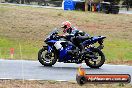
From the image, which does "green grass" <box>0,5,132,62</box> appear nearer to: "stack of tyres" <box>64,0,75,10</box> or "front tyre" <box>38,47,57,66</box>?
"front tyre" <box>38,47,57,66</box>

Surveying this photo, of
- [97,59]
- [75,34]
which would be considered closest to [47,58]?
[75,34]

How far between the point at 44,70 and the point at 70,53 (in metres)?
1.68

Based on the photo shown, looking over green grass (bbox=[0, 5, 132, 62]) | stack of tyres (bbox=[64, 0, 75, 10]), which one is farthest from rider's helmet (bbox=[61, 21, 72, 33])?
stack of tyres (bbox=[64, 0, 75, 10])

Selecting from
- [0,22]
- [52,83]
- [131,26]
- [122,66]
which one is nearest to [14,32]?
[0,22]

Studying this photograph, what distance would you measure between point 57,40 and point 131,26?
27.3 metres

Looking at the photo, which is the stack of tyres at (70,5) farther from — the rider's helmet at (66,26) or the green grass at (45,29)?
the rider's helmet at (66,26)

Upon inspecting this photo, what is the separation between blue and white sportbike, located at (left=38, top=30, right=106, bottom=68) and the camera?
1655 centimetres

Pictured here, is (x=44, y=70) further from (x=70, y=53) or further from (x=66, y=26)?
(x=66, y=26)

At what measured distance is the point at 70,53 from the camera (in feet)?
54.6

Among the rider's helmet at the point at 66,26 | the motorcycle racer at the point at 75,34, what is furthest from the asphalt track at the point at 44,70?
the rider's helmet at the point at 66,26

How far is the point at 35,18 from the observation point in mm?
44500

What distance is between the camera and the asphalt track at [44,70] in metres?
13.6

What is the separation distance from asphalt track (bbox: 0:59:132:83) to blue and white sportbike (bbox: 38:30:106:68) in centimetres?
25

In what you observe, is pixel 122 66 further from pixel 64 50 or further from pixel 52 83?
pixel 52 83
